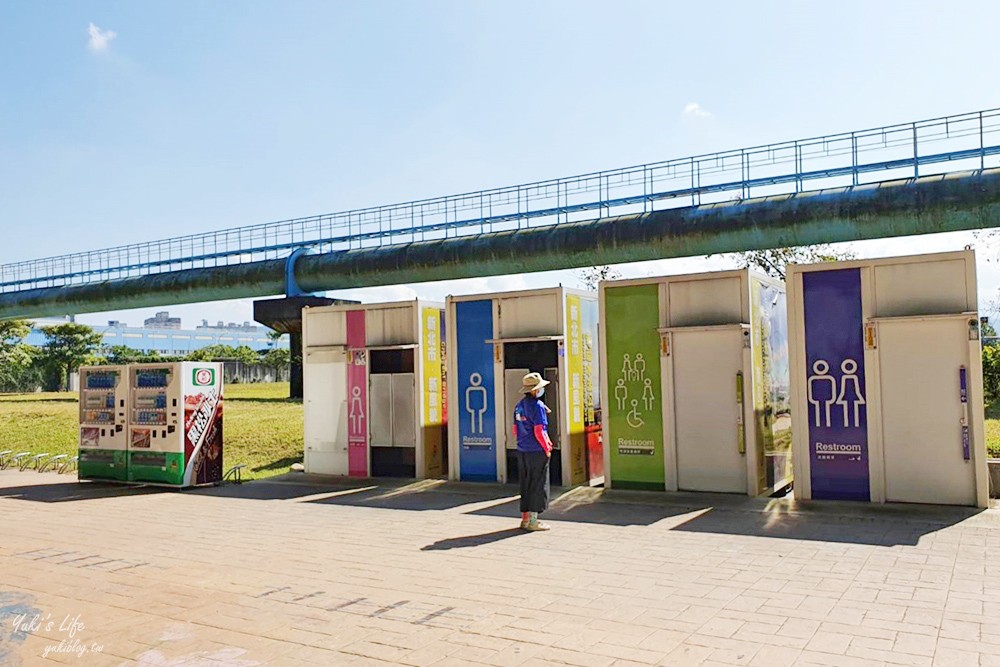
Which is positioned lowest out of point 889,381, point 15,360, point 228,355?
point 889,381

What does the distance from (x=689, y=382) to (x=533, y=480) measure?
2943 millimetres

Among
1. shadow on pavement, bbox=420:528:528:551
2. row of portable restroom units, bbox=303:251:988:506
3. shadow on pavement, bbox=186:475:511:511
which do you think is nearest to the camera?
shadow on pavement, bbox=420:528:528:551

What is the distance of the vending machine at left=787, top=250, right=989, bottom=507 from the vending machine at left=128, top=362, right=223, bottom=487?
29.7 ft

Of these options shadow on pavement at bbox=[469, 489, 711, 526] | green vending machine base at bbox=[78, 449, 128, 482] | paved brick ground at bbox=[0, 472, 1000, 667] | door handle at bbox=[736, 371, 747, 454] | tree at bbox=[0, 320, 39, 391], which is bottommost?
paved brick ground at bbox=[0, 472, 1000, 667]

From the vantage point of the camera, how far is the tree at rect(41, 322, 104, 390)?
47750mm

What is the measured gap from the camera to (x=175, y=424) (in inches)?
528

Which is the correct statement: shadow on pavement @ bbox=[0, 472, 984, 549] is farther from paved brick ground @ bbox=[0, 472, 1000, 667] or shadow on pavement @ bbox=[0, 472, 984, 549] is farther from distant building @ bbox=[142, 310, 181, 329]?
distant building @ bbox=[142, 310, 181, 329]

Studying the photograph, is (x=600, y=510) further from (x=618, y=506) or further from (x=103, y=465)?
(x=103, y=465)

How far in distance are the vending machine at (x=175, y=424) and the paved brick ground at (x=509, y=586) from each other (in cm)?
248

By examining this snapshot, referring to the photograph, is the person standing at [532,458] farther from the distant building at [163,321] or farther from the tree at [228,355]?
the distant building at [163,321]

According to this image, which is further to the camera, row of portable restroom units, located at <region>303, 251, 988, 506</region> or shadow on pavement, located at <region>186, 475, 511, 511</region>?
shadow on pavement, located at <region>186, 475, 511, 511</region>

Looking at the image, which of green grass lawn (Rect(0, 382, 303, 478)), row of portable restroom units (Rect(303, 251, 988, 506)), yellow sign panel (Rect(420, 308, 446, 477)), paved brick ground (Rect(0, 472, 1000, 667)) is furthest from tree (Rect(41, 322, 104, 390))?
→ paved brick ground (Rect(0, 472, 1000, 667))

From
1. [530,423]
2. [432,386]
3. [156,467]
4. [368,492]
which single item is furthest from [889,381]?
[156,467]

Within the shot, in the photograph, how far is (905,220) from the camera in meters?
19.3
